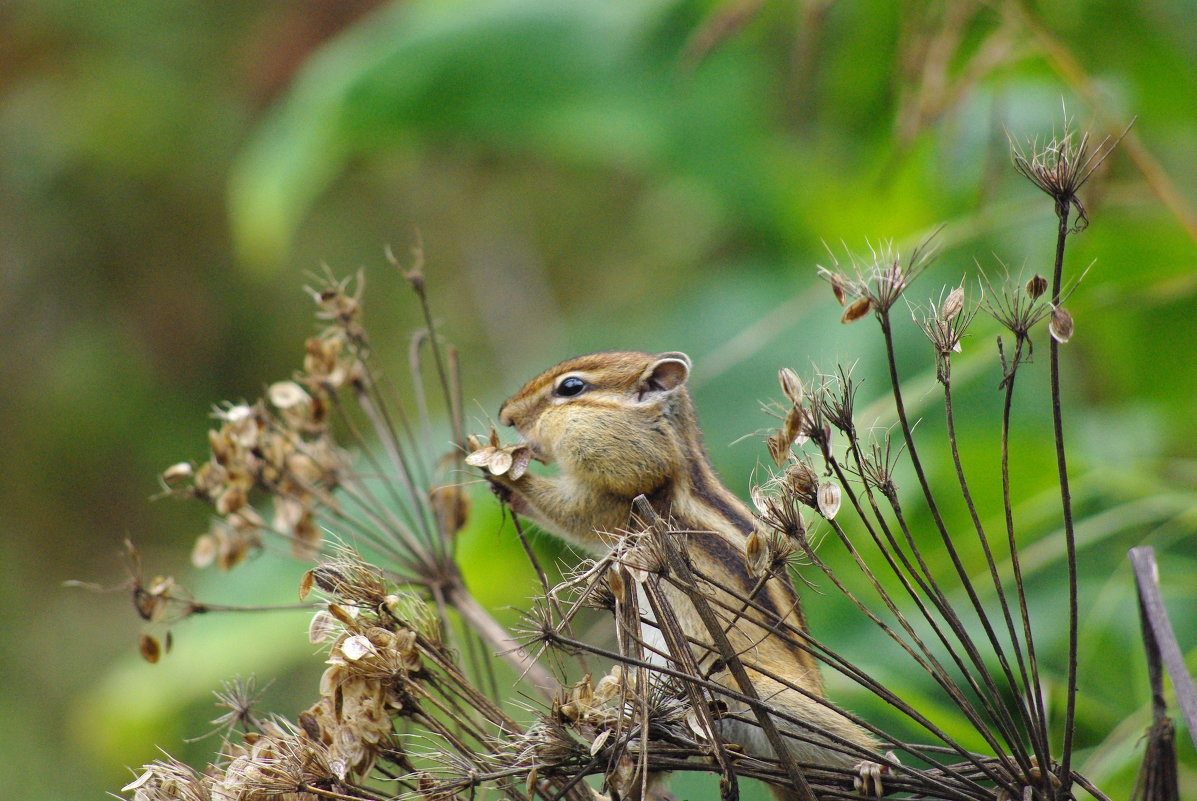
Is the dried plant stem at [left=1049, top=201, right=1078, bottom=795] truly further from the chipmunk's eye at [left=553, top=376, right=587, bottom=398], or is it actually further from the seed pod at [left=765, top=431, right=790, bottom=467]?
the chipmunk's eye at [left=553, top=376, right=587, bottom=398]

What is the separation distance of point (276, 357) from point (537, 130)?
114 inches

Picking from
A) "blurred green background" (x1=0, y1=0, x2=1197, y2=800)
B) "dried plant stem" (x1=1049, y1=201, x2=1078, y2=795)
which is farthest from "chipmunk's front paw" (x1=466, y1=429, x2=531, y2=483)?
"dried plant stem" (x1=1049, y1=201, x2=1078, y2=795)

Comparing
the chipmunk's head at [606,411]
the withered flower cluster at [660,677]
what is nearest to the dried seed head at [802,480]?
the withered flower cluster at [660,677]

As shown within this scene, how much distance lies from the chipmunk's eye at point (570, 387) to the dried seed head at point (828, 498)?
144 cm

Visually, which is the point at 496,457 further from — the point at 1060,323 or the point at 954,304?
the point at 1060,323

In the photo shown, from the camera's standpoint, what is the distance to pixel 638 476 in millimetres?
2809

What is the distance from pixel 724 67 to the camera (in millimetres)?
5480

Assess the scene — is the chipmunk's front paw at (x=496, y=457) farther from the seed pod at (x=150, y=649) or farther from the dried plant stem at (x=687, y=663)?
the seed pod at (x=150, y=649)

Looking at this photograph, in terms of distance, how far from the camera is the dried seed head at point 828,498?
5.24 feet

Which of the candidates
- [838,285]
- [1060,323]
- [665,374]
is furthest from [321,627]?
[665,374]

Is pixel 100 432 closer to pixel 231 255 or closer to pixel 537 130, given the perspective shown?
pixel 231 255

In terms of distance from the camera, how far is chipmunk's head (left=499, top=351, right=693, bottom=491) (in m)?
2.83

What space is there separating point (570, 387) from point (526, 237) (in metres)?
4.57

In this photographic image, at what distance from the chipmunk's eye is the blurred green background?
0.23 meters
